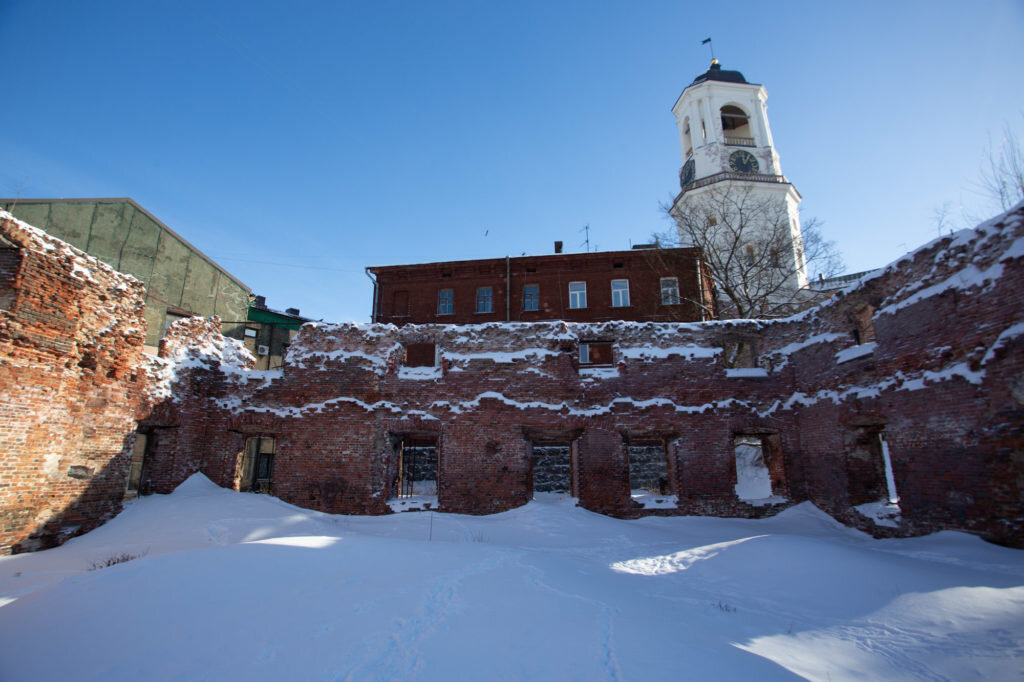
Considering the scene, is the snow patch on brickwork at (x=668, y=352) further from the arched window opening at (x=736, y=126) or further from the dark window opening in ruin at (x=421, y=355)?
the arched window opening at (x=736, y=126)

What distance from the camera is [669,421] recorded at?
1239 centimetres

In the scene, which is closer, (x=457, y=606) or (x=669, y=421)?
(x=457, y=606)

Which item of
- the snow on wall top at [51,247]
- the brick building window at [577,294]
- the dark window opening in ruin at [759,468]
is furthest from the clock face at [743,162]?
the snow on wall top at [51,247]

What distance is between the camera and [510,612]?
475 cm

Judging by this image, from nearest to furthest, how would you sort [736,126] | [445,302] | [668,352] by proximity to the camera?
[668,352]
[445,302]
[736,126]

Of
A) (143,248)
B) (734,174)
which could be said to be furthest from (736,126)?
(143,248)

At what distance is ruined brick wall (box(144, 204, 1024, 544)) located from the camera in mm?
10961

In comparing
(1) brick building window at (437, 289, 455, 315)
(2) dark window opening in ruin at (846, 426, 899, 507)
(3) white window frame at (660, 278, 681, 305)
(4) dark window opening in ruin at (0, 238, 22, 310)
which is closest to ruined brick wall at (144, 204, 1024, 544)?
(2) dark window opening in ruin at (846, 426, 899, 507)

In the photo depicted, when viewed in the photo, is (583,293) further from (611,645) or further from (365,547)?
(611,645)

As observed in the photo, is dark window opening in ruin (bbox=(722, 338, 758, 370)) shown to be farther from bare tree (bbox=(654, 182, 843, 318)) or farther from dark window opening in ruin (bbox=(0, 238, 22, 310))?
dark window opening in ruin (bbox=(0, 238, 22, 310))

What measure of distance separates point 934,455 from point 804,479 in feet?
12.4

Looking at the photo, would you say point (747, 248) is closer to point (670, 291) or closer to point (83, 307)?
point (670, 291)

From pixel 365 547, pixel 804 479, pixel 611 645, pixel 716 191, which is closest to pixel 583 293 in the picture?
pixel 716 191

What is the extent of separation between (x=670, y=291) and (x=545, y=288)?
6299 mm
